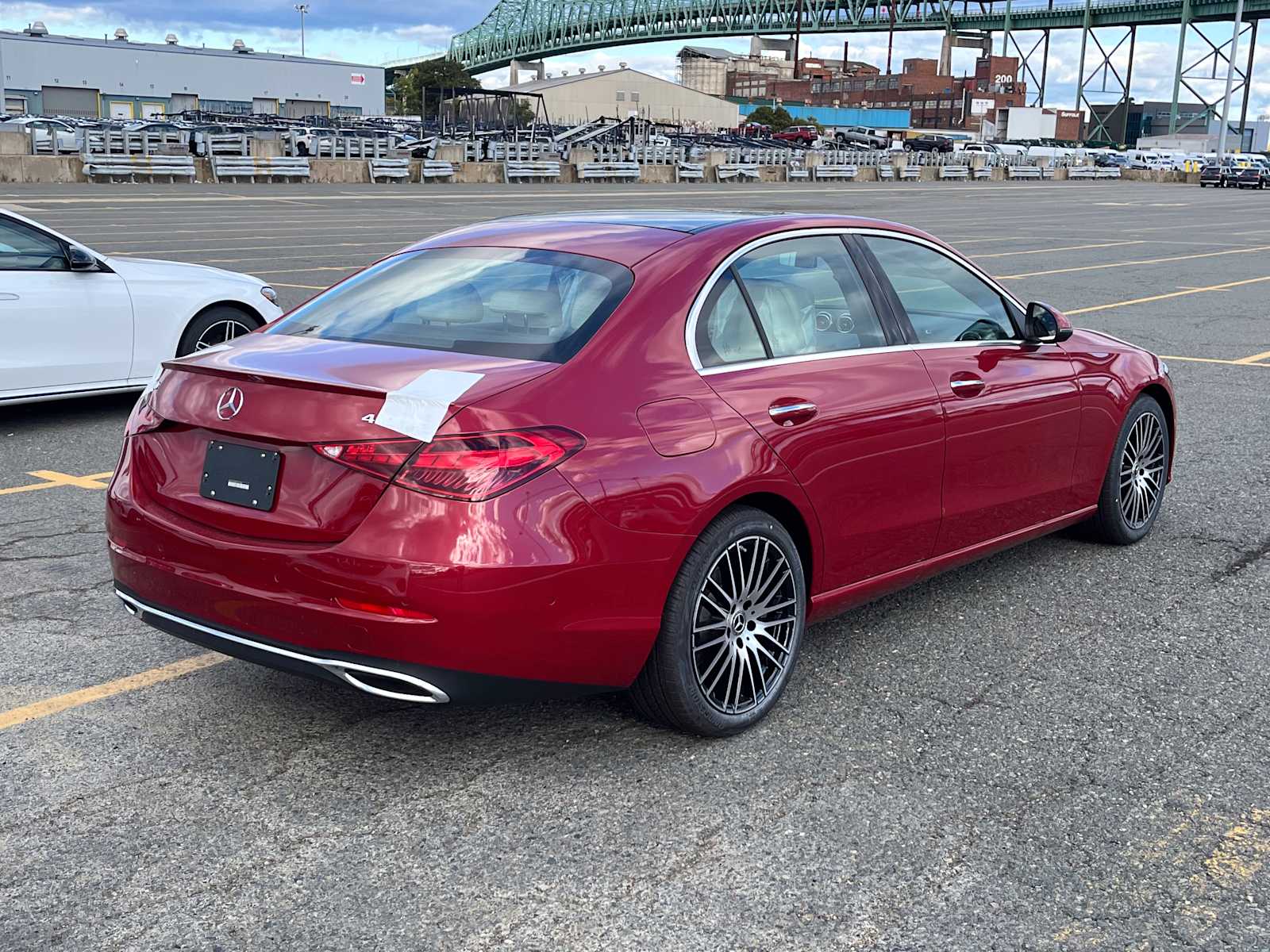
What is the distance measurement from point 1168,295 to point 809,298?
14023 millimetres

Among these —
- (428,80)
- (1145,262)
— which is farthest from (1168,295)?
(428,80)

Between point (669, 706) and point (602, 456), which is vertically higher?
point (602, 456)

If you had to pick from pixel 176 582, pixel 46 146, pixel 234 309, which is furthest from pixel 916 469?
pixel 46 146

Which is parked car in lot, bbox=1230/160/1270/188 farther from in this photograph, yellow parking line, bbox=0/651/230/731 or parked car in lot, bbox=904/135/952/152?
yellow parking line, bbox=0/651/230/731

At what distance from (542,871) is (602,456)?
3.46 feet

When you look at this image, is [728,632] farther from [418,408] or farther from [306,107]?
[306,107]

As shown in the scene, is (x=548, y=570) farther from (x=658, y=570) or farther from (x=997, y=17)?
(x=997, y=17)

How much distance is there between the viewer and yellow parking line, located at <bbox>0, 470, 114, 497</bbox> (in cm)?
699

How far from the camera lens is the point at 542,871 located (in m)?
3.34

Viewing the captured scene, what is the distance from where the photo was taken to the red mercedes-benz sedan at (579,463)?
138 inches

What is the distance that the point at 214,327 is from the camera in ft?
30.1

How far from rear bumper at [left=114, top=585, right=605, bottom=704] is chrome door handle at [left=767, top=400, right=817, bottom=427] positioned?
0.98 metres

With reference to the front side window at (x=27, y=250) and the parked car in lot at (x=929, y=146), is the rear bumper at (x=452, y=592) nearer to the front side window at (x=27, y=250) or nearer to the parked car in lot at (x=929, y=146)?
the front side window at (x=27, y=250)

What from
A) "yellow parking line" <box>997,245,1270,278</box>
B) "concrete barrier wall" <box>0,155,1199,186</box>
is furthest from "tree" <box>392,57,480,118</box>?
"yellow parking line" <box>997,245,1270,278</box>
